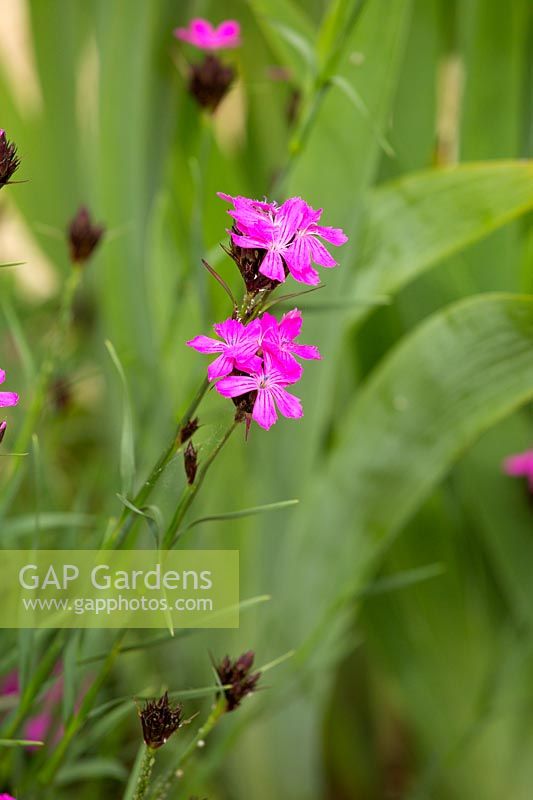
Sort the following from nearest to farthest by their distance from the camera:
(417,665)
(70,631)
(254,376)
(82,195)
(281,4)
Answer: (254,376) < (70,631) < (281,4) < (417,665) < (82,195)

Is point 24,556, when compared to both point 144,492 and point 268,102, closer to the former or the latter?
point 144,492

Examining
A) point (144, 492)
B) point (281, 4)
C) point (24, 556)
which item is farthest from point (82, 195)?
point (144, 492)

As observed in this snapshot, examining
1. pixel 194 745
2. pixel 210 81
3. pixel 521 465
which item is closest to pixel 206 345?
pixel 194 745

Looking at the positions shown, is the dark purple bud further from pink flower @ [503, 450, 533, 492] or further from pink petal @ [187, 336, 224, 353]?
pink flower @ [503, 450, 533, 492]

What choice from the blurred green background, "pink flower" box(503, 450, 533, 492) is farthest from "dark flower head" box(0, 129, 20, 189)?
"pink flower" box(503, 450, 533, 492)

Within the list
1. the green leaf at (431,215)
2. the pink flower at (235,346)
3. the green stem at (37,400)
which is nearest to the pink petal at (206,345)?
the pink flower at (235,346)

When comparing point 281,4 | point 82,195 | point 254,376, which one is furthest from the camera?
point 82,195

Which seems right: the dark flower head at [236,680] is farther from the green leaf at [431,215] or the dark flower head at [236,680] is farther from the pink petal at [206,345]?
the green leaf at [431,215]

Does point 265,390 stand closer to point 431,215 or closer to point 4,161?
point 4,161
